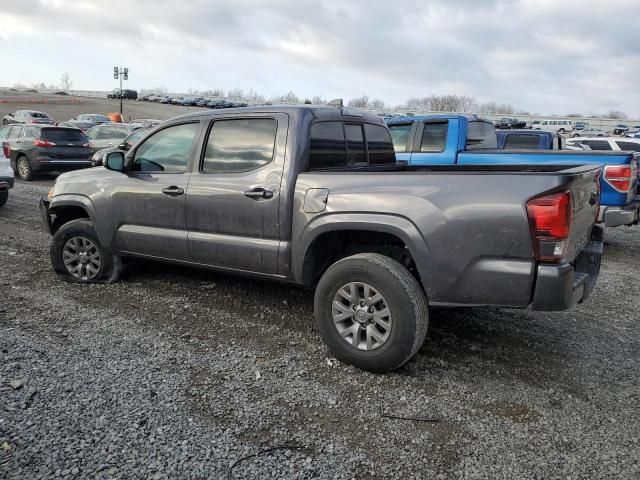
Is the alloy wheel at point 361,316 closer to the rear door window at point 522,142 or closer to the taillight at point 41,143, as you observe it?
the rear door window at point 522,142

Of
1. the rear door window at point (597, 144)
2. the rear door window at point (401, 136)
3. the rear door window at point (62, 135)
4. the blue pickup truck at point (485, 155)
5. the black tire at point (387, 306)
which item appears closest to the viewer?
the black tire at point (387, 306)

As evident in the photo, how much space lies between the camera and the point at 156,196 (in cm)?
462

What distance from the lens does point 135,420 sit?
9.43 ft

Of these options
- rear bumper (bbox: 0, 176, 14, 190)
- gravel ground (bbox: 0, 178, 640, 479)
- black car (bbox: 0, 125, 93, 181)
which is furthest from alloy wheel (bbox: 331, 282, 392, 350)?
black car (bbox: 0, 125, 93, 181)

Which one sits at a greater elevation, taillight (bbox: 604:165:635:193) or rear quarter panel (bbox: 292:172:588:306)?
taillight (bbox: 604:165:635:193)

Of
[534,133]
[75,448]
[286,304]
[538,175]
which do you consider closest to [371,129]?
[286,304]

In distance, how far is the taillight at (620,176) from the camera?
6715mm

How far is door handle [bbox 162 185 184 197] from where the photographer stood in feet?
14.6

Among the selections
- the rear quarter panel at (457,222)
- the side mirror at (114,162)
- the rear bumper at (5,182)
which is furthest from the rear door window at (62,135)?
the rear quarter panel at (457,222)

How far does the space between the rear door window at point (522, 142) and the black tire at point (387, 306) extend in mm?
8375

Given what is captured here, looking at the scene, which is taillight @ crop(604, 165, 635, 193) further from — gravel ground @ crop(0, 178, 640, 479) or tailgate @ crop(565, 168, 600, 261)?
tailgate @ crop(565, 168, 600, 261)

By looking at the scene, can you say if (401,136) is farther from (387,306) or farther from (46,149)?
(46,149)

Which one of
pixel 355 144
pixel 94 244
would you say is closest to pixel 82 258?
pixel 94 244

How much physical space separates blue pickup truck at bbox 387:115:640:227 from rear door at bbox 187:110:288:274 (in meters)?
3.70
